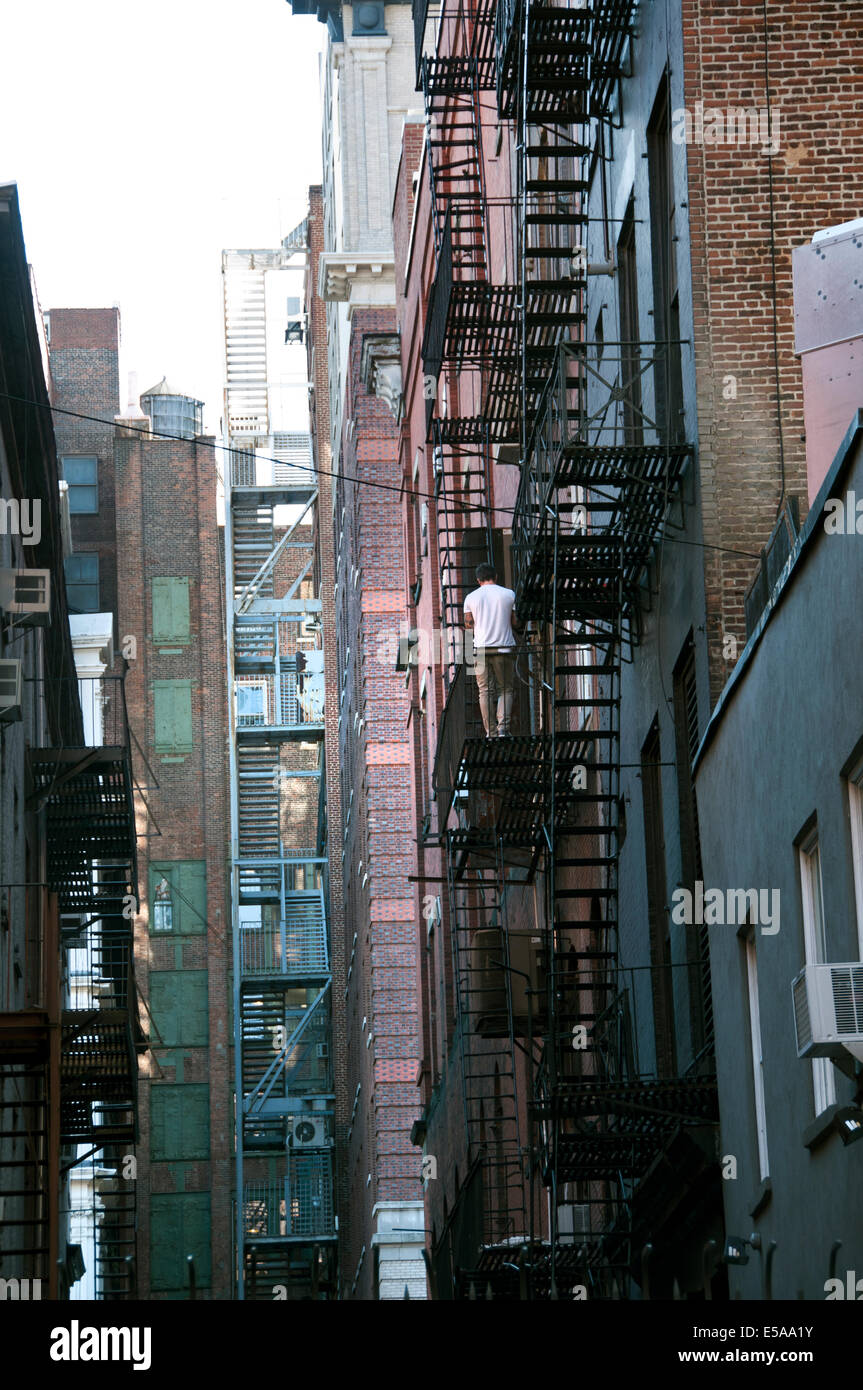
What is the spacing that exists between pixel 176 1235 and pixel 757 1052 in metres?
52.7

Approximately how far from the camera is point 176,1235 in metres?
64.8

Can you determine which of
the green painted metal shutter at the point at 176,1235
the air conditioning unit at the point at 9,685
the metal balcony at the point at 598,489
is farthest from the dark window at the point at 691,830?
the green painted metal shutter at the point at 176,1235

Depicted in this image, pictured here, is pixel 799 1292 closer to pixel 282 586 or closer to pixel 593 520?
pixel 593 520

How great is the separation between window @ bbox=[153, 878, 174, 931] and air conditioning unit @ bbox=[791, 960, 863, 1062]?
58576 mm

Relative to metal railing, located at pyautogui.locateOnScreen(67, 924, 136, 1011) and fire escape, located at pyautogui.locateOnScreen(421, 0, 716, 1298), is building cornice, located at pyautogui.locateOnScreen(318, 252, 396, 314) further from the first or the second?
fire escape, located at pyautogui.locateOnScreen(421, 0, 716, 1298)

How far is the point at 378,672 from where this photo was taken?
48.0 meters

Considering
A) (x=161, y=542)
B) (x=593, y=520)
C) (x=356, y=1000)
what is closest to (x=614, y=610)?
(x=593, y=520)

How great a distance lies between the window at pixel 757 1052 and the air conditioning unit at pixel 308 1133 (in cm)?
4936

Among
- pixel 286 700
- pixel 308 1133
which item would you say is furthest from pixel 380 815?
pixel 286 700

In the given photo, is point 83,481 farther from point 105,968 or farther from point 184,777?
point 105,968

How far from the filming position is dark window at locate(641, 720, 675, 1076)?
1856cm

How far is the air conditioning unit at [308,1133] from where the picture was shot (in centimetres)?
6275

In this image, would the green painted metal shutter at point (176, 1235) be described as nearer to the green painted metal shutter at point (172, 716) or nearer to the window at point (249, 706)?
the green painted metal shutter at point (172, 716)

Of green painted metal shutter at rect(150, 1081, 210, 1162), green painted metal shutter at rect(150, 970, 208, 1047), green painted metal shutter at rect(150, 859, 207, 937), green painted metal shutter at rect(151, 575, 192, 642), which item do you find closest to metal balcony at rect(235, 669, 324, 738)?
green painted metal shutter at rect(151, 575, 192, 642)
